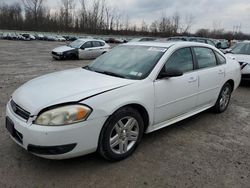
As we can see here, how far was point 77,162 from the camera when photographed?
309 centimetres

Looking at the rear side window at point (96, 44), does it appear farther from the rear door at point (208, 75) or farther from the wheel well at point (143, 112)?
the wheel well at point (143, 112)

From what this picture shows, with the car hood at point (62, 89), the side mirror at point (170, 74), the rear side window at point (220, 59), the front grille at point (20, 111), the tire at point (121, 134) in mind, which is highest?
the rear side window at point (220, 59)

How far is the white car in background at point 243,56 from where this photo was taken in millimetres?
7731

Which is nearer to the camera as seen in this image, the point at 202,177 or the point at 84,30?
the point at 202,177

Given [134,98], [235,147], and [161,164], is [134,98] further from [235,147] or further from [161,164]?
[235,147]

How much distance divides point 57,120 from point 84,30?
76.8 metres

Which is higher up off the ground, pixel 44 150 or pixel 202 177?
pixel 44 150

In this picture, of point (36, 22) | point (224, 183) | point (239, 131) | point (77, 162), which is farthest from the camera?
point (36, 22)

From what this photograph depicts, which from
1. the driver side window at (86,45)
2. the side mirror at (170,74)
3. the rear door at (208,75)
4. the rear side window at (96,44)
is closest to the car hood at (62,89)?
the side mirror at (170,74)

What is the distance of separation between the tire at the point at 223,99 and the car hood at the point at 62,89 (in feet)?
8.16

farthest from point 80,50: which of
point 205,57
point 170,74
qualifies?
point 170,74

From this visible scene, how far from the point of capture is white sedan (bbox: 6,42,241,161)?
2.63 m

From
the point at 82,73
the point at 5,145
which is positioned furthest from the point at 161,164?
the point at 5,145

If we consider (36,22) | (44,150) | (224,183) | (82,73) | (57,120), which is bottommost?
(224,183)
